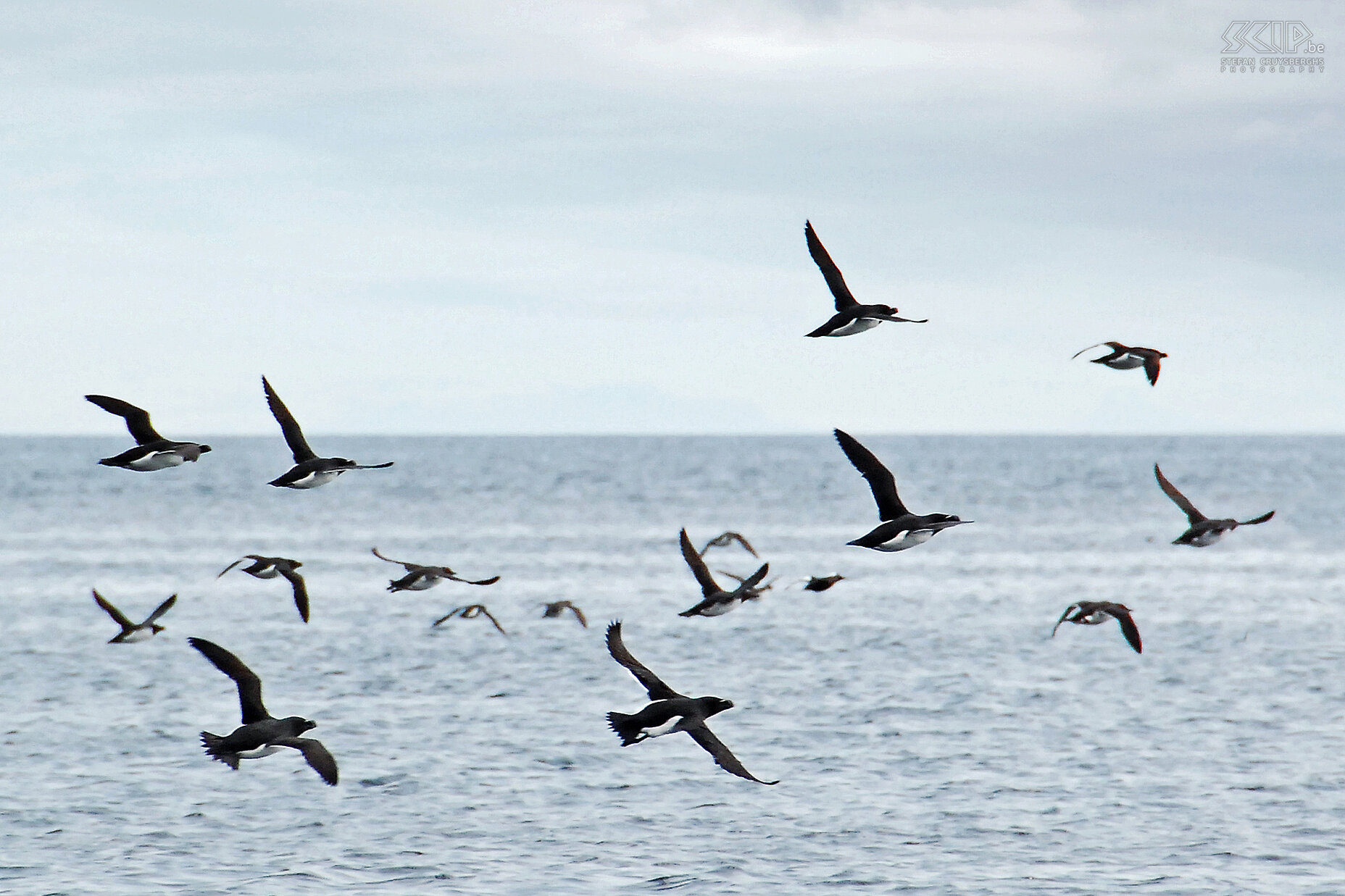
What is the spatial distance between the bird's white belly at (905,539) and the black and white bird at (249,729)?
583cm

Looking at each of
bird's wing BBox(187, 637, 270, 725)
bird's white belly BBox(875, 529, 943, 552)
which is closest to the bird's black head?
bird's white belly BBox(875, 529, 943, 552)

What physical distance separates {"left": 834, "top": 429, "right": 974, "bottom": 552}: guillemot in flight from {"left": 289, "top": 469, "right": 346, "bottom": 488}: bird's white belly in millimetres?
5583

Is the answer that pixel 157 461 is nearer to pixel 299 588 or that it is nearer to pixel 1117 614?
pixel 299 588

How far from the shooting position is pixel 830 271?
14.9 meters

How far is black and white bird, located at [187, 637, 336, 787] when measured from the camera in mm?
A: 13414

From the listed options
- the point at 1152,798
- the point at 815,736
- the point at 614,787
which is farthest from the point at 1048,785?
the point at 614,787

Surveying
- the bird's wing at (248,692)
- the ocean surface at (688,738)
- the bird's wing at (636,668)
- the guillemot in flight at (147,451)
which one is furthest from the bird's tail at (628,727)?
the guillemot in flight at (147,451)

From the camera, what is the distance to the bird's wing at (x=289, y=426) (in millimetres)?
15808

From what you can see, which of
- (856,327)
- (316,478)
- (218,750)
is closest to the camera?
(218,750)

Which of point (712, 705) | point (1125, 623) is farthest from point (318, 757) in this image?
point (1125, 623)

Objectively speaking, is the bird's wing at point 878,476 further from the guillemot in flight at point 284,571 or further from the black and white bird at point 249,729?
the guillemot in flight at point 284,571

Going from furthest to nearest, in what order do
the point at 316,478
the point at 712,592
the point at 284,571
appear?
1. the point at 284,571
2. the point at 712,592
3. the point at 316,478

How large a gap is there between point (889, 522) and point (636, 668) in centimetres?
345

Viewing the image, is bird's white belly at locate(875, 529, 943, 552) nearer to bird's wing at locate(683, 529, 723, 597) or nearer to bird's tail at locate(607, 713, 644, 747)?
bird's wing at locate(683, 529, 723, 597)
